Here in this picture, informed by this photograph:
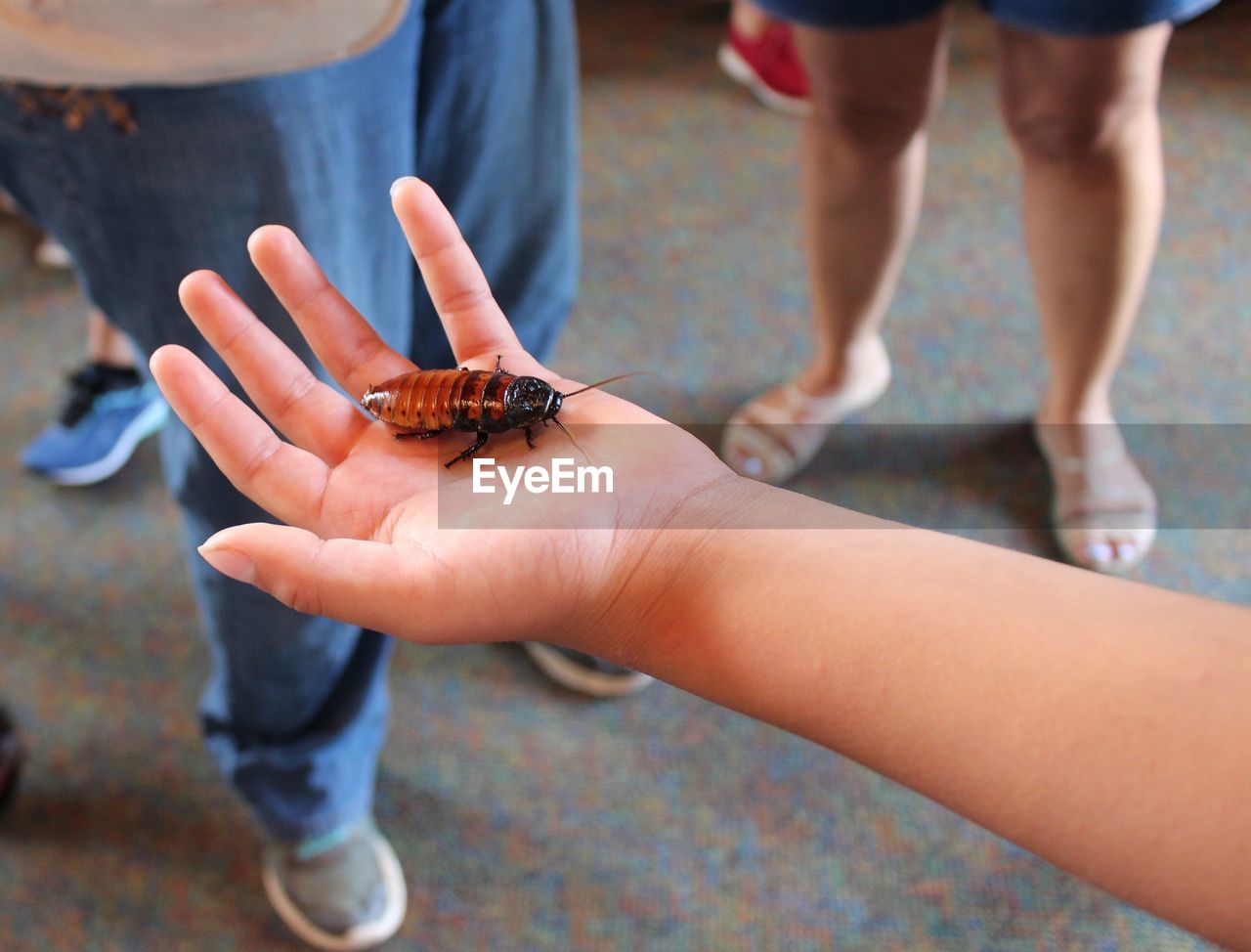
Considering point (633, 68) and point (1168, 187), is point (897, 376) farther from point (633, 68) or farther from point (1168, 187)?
point (633, 68)

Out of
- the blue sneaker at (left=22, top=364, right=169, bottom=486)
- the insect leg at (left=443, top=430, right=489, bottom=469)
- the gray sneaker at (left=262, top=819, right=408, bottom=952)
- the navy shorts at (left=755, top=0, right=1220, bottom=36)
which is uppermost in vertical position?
the navy shorts at (left=755, top=0, right=1220, bottom=36)

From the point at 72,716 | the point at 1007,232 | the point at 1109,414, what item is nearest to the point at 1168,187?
the point at 1007,232

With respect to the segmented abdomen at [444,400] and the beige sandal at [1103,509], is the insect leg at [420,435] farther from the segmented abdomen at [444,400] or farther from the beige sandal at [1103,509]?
the beige sandal at [1103,509]

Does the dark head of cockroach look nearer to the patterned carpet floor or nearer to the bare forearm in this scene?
the bare forearm

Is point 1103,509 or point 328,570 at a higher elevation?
point 328,570

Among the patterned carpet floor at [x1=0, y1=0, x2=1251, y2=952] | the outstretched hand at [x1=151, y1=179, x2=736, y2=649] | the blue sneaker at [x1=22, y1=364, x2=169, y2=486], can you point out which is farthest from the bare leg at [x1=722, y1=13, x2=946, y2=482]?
the blue sneaker at [x1=22, y1=364, x2=169, y2=486]

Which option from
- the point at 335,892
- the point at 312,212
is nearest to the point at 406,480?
the point at 312,212

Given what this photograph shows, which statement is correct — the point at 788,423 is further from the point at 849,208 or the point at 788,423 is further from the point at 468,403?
the point at 468,403

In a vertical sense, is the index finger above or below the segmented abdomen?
above
